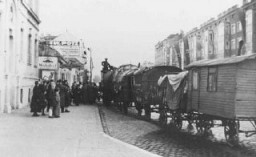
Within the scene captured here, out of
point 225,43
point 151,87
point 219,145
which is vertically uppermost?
point 225,43

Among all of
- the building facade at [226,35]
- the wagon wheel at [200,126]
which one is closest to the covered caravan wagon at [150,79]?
the wagon wheel at [200,126]

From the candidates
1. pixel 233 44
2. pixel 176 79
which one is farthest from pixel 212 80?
pixel 233 44

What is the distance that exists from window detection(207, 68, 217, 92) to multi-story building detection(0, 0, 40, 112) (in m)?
10.4

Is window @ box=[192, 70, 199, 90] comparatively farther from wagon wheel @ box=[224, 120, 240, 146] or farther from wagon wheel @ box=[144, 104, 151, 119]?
wagon wheel @ box=[144, 104, 151, 119]

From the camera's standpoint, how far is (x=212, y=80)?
38.4 ft

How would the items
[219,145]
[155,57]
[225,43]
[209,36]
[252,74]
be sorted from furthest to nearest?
[155,57]
[209,36]
[225,43]
[219,145]
[252,74]

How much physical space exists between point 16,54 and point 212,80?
13232 millimetres

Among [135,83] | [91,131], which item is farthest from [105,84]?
[91,131]

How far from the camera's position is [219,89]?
11.2 m

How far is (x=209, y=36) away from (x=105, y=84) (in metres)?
37.7

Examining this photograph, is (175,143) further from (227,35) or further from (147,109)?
(227,35)

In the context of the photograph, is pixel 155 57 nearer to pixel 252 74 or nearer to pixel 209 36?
pixel 209 36

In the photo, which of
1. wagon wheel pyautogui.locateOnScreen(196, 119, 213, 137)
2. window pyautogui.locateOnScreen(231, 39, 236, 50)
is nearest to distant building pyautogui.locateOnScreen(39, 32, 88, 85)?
window pyautogui.locateOnScreen(231, 39, 236, 50)

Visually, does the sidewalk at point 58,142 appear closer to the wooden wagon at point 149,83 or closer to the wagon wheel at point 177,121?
the wagon wheel at point 177,121
